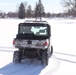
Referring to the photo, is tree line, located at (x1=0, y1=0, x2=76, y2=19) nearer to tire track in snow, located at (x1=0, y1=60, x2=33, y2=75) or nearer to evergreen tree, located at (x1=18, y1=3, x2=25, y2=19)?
evergreen tree, located at (x1=18, y1=3, x2=25, y2=19)

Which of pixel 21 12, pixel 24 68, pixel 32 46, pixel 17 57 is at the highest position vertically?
pixel 21 12

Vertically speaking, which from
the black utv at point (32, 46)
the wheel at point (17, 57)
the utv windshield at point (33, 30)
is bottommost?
the wheel at point (17, 57)

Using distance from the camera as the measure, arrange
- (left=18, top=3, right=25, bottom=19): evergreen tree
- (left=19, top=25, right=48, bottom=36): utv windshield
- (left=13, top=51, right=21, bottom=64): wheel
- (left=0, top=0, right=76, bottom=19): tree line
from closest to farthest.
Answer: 1. (left=13, top=51, right=21, bottom=64): wheel
2. (left=19, top=25, right=48, bottom=36): utv windshield
3. (left=0, top=0, right=76, bottom=19): tree line
4. (left=18, top=3, right=25, bottom=19): evergreen tree

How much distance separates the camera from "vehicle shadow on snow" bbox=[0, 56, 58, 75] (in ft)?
27.7

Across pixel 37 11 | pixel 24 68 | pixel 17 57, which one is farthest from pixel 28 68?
pixel 37 11

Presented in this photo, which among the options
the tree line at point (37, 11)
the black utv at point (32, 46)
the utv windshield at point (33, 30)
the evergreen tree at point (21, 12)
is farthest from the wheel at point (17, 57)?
the evergreen tree at point (21, 12)

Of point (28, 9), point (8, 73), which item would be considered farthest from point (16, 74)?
point (28, 9)

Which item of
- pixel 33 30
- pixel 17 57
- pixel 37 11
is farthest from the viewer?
pixel 37 11

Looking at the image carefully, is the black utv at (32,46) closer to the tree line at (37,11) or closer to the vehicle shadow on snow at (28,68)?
the vehicle shadow on snow at (28,68)

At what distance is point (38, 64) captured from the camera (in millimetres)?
9969

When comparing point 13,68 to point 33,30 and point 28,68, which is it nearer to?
point 28,68

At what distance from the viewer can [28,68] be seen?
30.1 ft

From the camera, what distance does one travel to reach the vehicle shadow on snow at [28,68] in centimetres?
843

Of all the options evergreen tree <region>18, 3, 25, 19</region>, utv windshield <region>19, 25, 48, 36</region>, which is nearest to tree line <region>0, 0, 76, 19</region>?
evergreen tree <region>18, 3, 25, 19</region>
